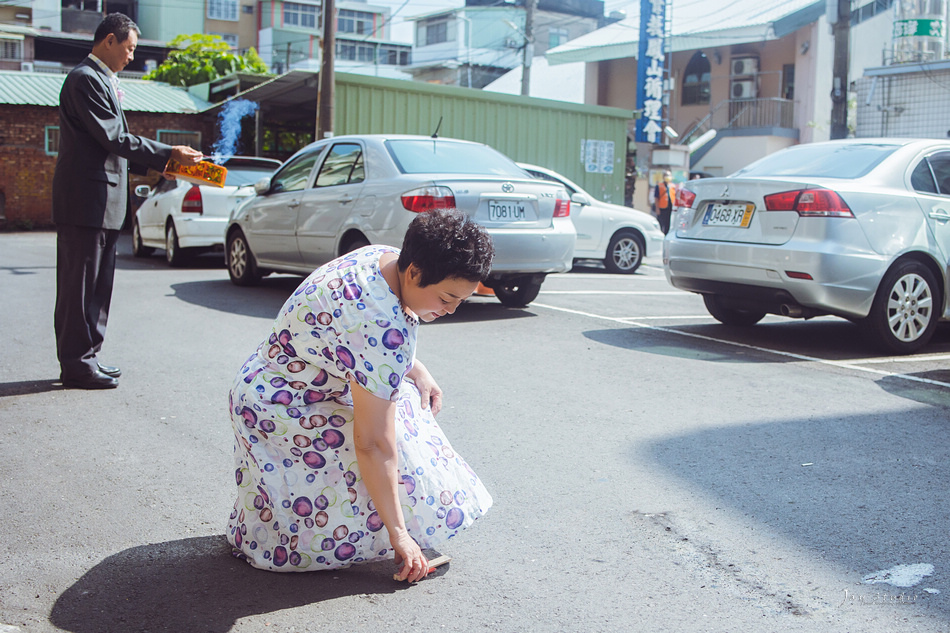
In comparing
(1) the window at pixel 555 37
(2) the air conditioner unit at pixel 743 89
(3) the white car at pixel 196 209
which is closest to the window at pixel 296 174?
(3) the white car at pixel 196 209

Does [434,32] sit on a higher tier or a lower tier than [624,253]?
higher

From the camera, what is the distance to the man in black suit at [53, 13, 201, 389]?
4.87m

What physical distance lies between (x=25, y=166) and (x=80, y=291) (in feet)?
63.4

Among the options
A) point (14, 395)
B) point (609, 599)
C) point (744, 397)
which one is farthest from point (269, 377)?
point (744, 397)

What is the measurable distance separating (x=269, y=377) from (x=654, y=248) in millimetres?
11066

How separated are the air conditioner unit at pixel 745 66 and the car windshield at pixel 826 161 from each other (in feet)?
75.5

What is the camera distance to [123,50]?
4965 mm

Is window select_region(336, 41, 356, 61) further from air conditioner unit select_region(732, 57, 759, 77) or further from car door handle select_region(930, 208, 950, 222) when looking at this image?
car door handle select_region(930, 208, 950, 222)

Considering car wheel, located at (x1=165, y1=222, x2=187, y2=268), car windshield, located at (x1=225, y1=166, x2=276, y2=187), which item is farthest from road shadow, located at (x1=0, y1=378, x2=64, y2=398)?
car windshield, located at (x1=225, y1=166, x2=276, y2=187)

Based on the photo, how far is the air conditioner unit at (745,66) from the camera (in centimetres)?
2863

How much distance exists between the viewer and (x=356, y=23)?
59031mm

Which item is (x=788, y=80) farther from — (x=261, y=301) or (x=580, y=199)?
(x=261, y=301)

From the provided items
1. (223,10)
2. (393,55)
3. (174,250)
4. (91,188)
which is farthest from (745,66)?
(223,10)

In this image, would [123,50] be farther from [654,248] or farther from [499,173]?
[654,248]
